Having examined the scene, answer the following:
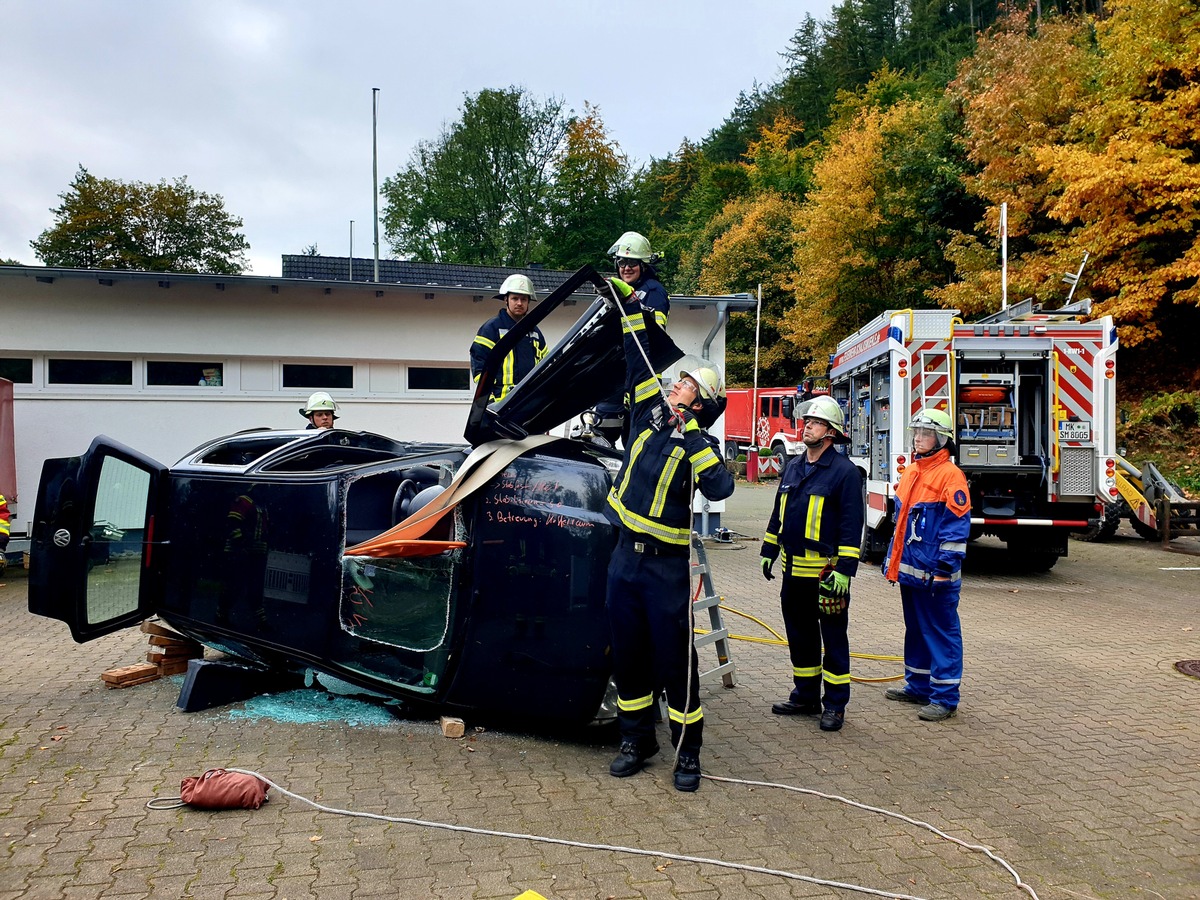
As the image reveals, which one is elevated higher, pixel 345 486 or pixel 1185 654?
pixel 345 486

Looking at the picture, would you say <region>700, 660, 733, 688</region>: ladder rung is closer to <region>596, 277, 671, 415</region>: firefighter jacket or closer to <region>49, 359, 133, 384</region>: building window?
<region>596, 277, 671, 415</region>: firefighter jacket

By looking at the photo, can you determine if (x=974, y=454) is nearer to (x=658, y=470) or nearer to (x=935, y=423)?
(x=935, y=423)

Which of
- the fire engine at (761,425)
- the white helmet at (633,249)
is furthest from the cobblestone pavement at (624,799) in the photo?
the fire engine at (761,425)

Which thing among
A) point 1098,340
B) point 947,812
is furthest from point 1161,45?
point 947,812

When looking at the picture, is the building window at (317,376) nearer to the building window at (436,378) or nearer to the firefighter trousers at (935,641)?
the building window at (436,378)

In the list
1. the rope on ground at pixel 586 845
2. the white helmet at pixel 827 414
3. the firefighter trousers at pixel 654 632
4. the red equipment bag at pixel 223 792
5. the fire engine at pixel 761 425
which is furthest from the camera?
the fire engine at pixel 761 425

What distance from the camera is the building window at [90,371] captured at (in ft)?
37.2

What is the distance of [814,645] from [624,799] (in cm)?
173

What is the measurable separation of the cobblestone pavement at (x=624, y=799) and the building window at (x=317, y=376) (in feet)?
21.0

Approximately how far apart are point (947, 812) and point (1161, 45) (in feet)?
60.0

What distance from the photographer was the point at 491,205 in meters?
46.9

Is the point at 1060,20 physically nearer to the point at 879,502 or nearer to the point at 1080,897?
the point at 879,502

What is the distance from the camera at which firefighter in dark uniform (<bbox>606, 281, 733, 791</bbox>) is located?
399 centimetres

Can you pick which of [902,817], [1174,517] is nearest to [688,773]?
[902,817]
